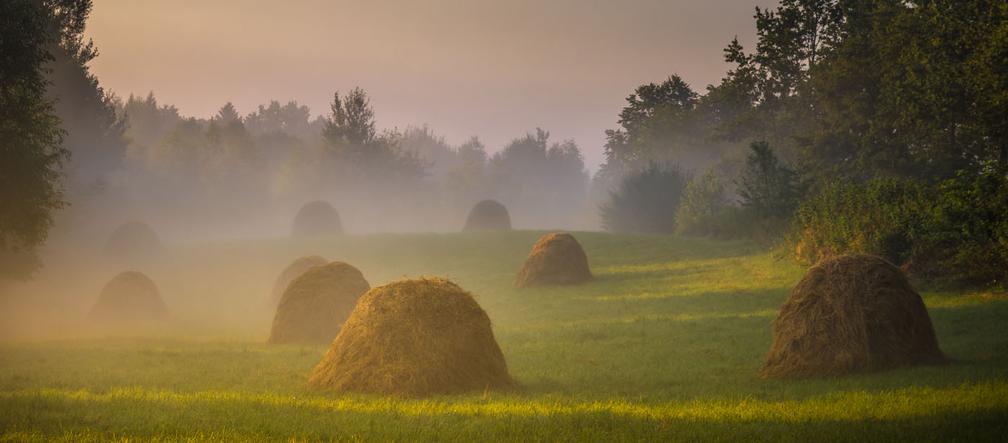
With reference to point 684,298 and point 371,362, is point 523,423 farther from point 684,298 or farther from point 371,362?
point 684,298

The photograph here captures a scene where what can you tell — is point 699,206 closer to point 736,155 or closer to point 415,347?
point 736,155

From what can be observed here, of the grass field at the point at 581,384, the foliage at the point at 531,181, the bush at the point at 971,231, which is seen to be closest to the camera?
the grass field at the point at 581,384

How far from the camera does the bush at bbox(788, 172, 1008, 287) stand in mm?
23750

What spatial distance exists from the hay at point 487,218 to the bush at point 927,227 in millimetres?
44116

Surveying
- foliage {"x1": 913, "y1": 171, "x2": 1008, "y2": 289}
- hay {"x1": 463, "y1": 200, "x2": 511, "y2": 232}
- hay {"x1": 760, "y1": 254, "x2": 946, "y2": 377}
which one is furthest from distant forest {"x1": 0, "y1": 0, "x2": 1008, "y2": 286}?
hay {"x1": 463, "y1": 200, "x2": 511, "y2": 232}

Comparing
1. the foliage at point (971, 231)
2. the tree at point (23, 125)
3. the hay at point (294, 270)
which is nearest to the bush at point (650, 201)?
the hay at point (294, 270)

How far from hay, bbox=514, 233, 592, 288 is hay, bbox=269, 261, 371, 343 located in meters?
14.3

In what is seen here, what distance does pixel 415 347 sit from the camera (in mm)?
14461

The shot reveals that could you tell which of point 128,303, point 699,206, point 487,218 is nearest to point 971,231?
point 128,303

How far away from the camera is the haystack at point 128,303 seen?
36781mm

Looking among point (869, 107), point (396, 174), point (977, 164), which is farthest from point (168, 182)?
point (977, 164)

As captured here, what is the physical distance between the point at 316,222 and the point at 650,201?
37097mm

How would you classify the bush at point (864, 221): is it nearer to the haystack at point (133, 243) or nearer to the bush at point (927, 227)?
the bush at point (927, 227)

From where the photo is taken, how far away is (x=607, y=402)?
44.1 feet
